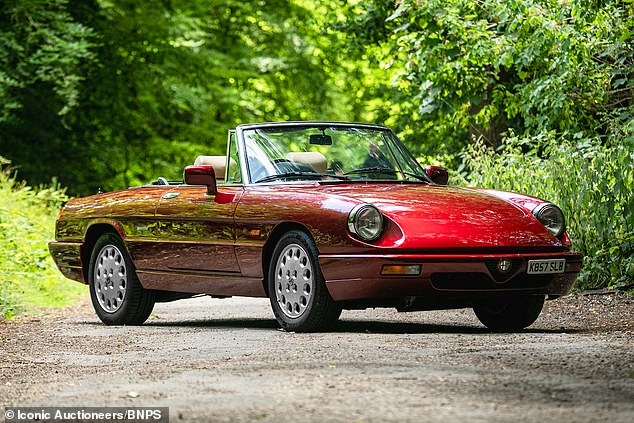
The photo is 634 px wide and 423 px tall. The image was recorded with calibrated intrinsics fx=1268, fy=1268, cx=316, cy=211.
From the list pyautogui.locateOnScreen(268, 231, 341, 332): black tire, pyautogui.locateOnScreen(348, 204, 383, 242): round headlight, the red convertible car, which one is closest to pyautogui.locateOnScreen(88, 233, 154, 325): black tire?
the red convertible car

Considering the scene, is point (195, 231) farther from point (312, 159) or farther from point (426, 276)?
point (426, 276)

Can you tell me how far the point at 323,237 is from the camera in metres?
8.70

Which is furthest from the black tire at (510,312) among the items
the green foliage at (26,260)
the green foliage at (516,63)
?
the green foliage at (26,260)

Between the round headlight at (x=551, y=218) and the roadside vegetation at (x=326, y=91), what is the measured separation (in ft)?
9.72

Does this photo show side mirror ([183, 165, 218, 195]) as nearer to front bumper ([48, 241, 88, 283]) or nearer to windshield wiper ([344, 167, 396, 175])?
windshield wiper ([344, 167, 396, 175])

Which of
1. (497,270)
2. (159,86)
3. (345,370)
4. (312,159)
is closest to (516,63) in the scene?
(312,159)

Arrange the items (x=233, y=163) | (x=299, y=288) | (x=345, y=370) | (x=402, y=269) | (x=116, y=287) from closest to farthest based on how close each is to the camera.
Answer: (x=345, y=370)
(x=402, y=269)
(x=299, y=288)
(x=233, y=163)
(x=116, y=287)

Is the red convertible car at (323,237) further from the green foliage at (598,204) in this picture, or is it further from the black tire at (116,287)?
the green foliage at (598,204)

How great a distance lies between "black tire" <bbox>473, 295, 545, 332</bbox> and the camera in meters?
9.34

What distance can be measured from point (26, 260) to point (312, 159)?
7295 mm

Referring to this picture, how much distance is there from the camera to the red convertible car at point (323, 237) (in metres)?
8.52

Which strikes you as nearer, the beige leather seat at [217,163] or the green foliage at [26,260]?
the beige leather seat at [217,163]

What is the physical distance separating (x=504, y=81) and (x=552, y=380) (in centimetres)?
1175

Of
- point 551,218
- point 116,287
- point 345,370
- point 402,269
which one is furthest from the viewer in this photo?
point 116,287
